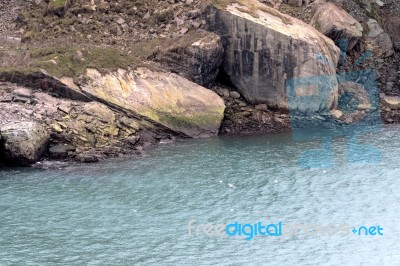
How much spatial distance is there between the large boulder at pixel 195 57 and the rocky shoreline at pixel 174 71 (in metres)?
0.07

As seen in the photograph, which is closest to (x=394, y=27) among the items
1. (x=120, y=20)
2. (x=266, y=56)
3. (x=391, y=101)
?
(x=391, y=101)

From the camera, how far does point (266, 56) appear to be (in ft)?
141

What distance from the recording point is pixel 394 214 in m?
26.8

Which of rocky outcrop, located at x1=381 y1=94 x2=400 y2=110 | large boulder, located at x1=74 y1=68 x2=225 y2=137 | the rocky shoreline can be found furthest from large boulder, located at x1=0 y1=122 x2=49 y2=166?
rocky outcrop, located at x1=381 y1=94 x2=400 y2=110

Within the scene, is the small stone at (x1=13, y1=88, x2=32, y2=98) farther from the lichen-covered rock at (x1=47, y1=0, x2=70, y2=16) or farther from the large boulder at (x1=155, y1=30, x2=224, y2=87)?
the lichen-covered rock at (x1=47, y1=0, x2=70, y2=16)

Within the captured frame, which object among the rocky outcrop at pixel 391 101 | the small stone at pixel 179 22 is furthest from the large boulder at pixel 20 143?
the rocky outcrop at pixel 391 101

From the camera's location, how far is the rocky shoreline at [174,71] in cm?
3644

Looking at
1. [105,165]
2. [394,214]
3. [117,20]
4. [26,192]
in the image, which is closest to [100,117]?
[105,165]

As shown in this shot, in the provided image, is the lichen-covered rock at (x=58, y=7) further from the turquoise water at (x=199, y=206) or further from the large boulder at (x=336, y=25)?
the large boulder at (x=336, y=25)

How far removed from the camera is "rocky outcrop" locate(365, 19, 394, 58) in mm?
49656

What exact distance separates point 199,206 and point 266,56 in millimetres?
17612

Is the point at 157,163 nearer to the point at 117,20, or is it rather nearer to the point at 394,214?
the point at 394,214

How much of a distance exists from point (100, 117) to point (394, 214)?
17.5 metres

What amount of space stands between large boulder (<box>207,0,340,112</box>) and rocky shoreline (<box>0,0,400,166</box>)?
0.22 feet
